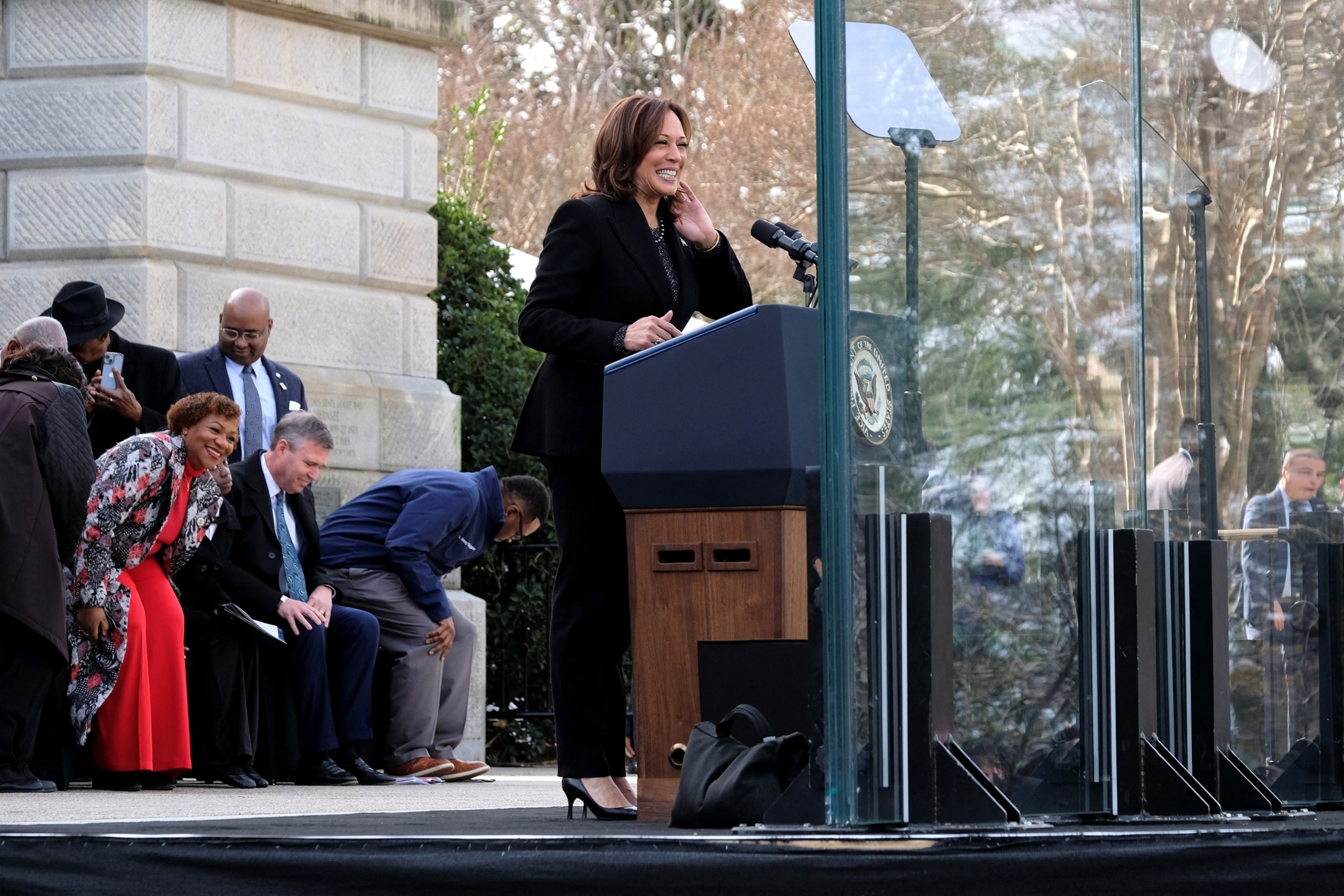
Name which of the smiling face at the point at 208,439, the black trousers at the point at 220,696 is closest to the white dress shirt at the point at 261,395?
the smiling face at the point at 208,439

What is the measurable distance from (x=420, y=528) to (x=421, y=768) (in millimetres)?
1046

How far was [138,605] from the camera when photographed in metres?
8.02

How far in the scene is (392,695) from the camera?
9.34 metres

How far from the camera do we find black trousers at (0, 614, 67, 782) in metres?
7.32

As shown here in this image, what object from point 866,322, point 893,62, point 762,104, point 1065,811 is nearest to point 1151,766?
point 1065,811

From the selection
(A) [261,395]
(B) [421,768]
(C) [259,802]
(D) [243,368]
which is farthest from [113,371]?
(C) [259,802]

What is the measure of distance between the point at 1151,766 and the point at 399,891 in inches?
65.4

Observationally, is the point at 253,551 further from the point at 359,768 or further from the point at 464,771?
the point at 464,771

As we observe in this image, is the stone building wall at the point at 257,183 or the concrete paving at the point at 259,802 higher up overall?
the stone building wall at the point at 257,183

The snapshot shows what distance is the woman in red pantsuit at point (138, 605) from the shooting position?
25.9ft

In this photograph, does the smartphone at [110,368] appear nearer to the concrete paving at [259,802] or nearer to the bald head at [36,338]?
the bald head at [36,338]

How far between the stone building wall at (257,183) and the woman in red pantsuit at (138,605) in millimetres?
1799

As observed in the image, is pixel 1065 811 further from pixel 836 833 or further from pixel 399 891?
pixel 399 891

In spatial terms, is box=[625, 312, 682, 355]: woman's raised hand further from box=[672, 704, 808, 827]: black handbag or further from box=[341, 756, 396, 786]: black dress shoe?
box=[341, 756, 396, 786]: black dress shoe
